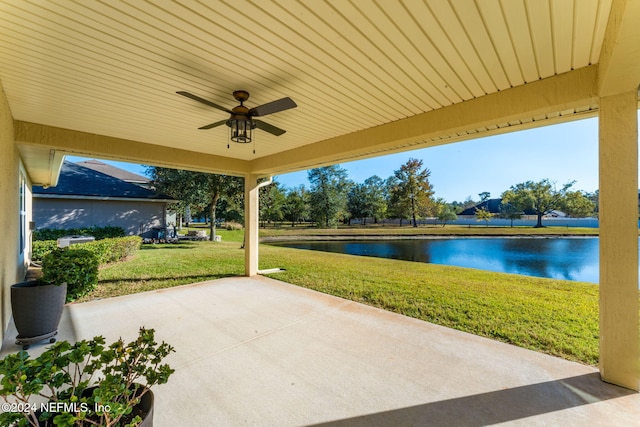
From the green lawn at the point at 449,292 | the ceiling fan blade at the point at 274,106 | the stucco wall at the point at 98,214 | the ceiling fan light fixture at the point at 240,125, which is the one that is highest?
the ceiling fan blade at the point at 274,106

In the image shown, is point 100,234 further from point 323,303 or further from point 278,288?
point 323,303

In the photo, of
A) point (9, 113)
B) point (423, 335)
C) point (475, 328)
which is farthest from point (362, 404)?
point (9, 113)

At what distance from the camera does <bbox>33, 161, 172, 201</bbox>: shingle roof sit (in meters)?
10.7

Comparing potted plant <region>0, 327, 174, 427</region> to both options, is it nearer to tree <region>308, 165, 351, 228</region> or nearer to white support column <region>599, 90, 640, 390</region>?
white support column <region>599, 90, 640, 390</region>

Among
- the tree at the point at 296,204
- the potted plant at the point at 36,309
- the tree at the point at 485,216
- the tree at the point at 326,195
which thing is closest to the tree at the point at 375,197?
the tree at the point at 296,204

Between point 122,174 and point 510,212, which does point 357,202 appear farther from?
point 122,174

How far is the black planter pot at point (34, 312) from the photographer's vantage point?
3002mm

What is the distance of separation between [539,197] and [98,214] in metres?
38.3


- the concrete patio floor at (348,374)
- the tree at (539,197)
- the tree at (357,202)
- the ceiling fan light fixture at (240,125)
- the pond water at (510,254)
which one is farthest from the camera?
the tree at (357,202)

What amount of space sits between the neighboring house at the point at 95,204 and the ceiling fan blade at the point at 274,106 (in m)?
11.9

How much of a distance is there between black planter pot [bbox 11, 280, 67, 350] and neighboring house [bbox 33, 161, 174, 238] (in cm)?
978

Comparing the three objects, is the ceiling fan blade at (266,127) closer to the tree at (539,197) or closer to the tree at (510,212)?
the tree at (539,197)

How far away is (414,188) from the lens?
98.7 feet

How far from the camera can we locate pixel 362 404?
2143mm
